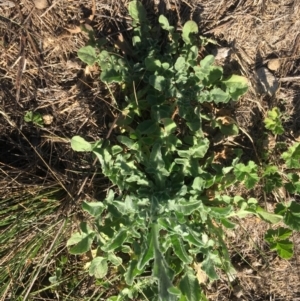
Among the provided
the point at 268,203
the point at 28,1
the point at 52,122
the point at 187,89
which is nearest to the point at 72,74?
the point at 52,122

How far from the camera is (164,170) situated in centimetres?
239

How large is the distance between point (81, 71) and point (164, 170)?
82cm

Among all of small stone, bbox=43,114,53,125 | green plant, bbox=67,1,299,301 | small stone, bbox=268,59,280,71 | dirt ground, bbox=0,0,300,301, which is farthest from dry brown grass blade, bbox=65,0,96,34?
small stone, bbox=268,59,280,71

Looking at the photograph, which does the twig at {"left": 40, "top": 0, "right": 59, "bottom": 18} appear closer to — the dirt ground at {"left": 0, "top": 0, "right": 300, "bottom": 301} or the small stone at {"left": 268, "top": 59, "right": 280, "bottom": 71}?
the dirt ground at {"left": 0, "top": 0, "right": 300, "bottom": 301}

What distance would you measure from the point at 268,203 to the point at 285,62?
0.84 metres

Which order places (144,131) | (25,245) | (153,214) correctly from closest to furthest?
(153,214) → (144,131) → (25,245)

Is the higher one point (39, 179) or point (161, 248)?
point (39, 179)

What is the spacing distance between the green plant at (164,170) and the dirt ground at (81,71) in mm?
159

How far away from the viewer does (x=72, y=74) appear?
2770 millimetres

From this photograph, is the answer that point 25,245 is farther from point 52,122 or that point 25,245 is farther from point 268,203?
point 268,203

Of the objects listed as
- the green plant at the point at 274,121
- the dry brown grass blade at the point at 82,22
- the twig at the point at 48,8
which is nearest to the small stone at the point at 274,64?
the green plant at the point at 274,121

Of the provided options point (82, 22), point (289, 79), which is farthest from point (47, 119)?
point (289, 79)

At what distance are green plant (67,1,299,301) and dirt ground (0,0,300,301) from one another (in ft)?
0.52

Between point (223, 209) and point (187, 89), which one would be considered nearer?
point (223, 209)
